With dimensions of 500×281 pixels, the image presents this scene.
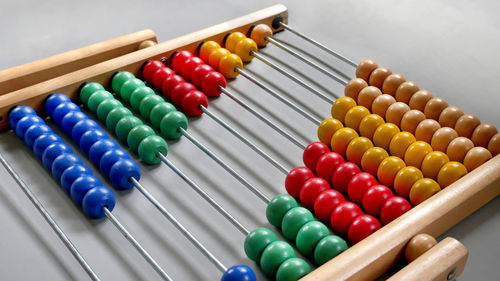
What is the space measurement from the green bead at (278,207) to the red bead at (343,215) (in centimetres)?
13

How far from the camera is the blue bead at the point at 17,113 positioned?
2.45m

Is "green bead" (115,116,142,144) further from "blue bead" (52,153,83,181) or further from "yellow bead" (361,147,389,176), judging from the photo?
"yellow bead" (361,147,389,176)

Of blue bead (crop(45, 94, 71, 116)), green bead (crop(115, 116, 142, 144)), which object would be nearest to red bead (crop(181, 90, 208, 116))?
green bead (crop(115, 116, 142, 144))

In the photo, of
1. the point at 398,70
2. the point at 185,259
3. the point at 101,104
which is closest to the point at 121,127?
the point at 101,104

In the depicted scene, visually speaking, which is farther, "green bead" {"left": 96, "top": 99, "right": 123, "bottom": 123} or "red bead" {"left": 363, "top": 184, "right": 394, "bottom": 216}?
"green bead" {"left": 96, "top": 99, "right": 123, "bottom": 123}

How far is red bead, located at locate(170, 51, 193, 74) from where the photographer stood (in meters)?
2.78

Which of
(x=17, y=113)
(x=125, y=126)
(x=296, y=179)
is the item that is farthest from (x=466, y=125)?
(x=17, y=113)

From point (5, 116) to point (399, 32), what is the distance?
5.96 feet

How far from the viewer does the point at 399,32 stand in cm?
311

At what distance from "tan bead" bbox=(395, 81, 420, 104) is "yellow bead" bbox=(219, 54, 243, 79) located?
688mm

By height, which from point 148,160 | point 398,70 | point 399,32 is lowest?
point 148,160

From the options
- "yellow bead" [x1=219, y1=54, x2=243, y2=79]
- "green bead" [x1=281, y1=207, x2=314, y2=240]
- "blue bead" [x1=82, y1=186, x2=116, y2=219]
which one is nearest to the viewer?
"green bead" [x1=281, y1=207, x2=314, y2=240]

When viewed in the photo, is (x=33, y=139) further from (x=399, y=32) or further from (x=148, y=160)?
(x=399, y=32)

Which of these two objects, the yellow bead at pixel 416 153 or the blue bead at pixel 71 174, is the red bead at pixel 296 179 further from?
the blue bead at pixel 71 174
